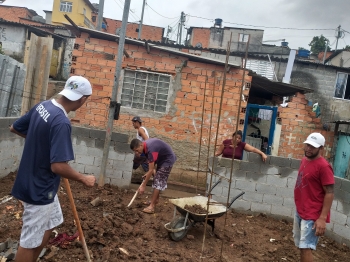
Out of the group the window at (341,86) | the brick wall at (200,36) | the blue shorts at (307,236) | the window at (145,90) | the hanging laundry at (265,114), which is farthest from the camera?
the brick wall at (200,36)

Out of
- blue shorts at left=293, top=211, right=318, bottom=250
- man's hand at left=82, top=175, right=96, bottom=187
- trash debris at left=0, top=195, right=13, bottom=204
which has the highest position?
man's hand at left=82, top=175, right=96, bottom=187

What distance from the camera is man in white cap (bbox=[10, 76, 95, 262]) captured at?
2.41 meters

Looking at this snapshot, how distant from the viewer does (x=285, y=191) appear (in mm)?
6047

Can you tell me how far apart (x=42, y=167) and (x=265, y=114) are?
32.5 feet

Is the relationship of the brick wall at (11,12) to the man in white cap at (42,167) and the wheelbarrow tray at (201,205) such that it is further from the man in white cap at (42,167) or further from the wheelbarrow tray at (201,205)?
the man in white cap at (42,167)

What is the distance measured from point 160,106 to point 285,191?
13.3ft

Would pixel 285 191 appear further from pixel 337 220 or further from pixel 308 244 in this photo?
pixel 308 244

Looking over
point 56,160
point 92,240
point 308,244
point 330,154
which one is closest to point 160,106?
point 92,240

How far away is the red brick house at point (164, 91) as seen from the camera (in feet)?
27.8

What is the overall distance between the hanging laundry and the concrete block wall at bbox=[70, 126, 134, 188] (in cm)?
625

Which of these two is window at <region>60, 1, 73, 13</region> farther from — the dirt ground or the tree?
the dirt ground

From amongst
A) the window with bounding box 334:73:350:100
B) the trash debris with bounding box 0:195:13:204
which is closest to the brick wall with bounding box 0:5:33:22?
the window with bounding box 334:73:350:100

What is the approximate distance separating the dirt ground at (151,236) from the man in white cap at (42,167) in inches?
42.5

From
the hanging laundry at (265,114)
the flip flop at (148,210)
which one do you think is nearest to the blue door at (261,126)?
the hanging laundry at (265,114)
